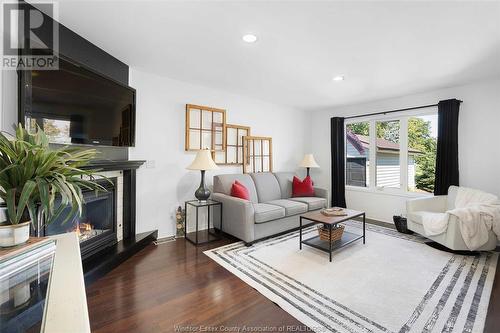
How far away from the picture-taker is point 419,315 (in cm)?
187

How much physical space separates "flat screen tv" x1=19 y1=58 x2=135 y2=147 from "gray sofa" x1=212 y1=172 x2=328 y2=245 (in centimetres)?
156

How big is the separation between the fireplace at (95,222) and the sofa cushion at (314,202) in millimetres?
2835

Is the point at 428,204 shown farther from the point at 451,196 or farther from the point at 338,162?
the point at 338,162

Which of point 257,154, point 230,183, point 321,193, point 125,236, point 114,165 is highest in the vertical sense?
point 257,154

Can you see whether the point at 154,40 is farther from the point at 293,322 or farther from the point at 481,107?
the point at 481,107

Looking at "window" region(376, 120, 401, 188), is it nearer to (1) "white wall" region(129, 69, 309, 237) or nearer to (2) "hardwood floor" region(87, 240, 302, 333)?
(1) "white wall" region(129, 69, 309, 237)

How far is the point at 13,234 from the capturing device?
1.11m

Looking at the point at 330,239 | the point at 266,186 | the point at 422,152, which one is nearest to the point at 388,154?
the point at 422,152

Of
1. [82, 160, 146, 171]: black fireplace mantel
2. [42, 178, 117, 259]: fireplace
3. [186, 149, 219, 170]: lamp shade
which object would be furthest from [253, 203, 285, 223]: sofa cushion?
[42, 178, 117, 259]: fireplace

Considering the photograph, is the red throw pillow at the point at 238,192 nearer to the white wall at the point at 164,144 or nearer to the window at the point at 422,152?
the white wall at the point at 164,144

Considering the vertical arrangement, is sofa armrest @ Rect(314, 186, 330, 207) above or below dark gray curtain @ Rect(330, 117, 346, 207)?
below

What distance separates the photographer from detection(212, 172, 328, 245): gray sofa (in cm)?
328

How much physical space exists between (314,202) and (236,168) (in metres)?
1.51

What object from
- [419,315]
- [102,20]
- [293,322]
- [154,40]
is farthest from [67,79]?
[419,315]
